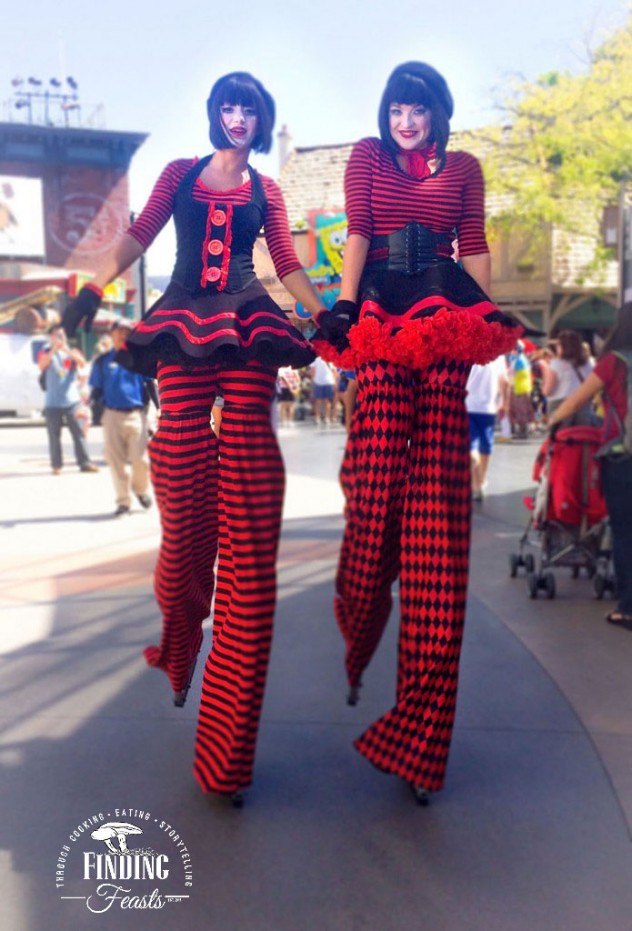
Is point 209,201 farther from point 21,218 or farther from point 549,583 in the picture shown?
point 21,218

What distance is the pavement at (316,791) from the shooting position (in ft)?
8.14

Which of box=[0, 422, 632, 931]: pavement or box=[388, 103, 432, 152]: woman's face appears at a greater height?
box=[388, 103, 432, 152]: woman's face

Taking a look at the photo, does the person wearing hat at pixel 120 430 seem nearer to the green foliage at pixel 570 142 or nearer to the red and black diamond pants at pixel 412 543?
the red and black diamond pants at pixel 412 543

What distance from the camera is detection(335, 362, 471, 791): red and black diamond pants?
250cm

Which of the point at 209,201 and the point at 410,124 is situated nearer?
the point at 209,201

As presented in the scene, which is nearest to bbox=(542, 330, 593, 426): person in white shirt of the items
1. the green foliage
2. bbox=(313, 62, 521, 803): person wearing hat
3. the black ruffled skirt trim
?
bbox=(313, 62, 521, 803): person wearing hat

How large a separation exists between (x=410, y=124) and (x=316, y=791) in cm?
207

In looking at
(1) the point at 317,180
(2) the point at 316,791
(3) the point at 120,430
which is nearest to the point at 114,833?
(2) the point at 316,791

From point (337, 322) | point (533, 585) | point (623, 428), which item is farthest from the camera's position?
point (533, 585)

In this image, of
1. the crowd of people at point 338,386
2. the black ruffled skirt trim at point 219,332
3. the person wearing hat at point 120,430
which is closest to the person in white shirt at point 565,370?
the crowd of people at point 338,386

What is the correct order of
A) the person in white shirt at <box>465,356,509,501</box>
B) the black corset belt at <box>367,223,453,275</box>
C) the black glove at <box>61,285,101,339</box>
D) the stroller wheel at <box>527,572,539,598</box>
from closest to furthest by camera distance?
the black glove at <box>61,285,101,339</box> → the black corset belt at <box>367,223,453,275</box> → the stroller wheel at <box>527,572,539,598</box> → the person in white shirt at <box>465,356,509,501</box>

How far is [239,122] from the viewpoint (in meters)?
1.74

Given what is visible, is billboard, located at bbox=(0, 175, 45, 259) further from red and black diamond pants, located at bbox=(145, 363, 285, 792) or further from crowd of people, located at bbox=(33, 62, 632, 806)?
red and black diamond pants, located at bbox=(145, 363, 285, 792)
